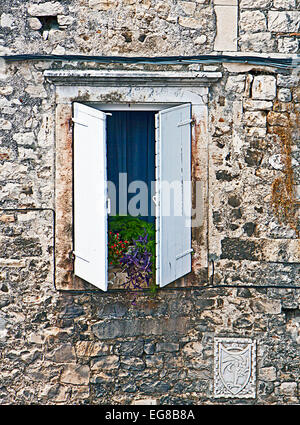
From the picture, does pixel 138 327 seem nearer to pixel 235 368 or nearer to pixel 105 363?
pixel 105 363

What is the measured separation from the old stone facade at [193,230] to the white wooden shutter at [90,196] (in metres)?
0.16

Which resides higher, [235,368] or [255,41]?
[255,41]

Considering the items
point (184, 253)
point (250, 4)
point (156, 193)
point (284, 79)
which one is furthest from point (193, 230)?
point (250, 4)

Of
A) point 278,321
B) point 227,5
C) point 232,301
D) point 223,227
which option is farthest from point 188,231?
point 227,5

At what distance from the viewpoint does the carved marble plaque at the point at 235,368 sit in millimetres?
5156

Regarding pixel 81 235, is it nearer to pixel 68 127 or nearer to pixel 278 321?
pixel 68 127

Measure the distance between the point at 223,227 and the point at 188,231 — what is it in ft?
1.06

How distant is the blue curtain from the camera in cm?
515

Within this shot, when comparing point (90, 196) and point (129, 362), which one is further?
point (129, 362)

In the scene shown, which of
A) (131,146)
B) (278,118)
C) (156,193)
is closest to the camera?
(156,193)

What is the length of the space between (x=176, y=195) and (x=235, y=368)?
166cm

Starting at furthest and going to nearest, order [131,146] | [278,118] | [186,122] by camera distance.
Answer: [131,146] < [278,118] < [186,122]

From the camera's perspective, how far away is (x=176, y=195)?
5.01 metres

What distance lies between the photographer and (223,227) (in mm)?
5137
